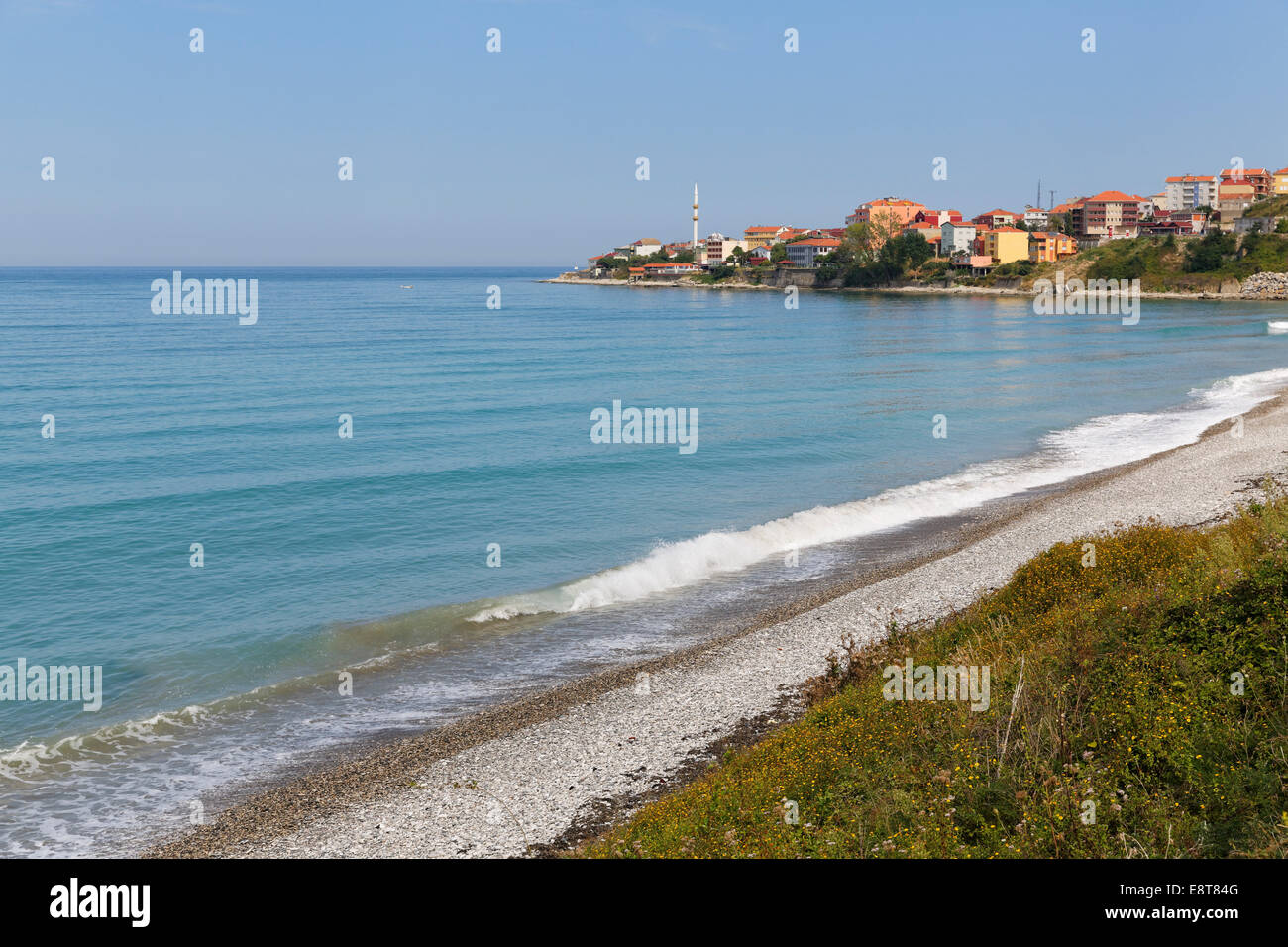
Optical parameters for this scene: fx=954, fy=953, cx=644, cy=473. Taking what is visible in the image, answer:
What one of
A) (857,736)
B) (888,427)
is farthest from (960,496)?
(857,736)

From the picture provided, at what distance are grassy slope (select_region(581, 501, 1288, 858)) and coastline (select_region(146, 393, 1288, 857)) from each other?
4.35ft

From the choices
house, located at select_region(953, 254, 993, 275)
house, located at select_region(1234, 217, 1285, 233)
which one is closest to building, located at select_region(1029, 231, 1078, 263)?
house, located at select_region(953, 254, 993, 275)

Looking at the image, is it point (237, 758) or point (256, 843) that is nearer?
point (256, 843)

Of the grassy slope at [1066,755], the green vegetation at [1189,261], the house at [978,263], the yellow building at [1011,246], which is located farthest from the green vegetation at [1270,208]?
the grassy slope at [1066,755]

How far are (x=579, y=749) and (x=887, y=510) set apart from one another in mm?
18139

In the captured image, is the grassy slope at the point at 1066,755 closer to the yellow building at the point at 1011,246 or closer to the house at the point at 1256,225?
the house at the point at 1256,225

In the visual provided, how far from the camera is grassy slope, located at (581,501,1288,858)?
8.06 metres

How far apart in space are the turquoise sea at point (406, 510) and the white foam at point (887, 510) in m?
0.14

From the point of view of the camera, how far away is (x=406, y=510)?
29859 millimetres

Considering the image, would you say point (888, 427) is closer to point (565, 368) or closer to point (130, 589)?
point (565, 368)

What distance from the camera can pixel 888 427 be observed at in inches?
1754

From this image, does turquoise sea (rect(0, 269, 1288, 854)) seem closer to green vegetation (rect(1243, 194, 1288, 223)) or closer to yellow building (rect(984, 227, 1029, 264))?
yellow building (rect(984, 227, 1029, 264))
